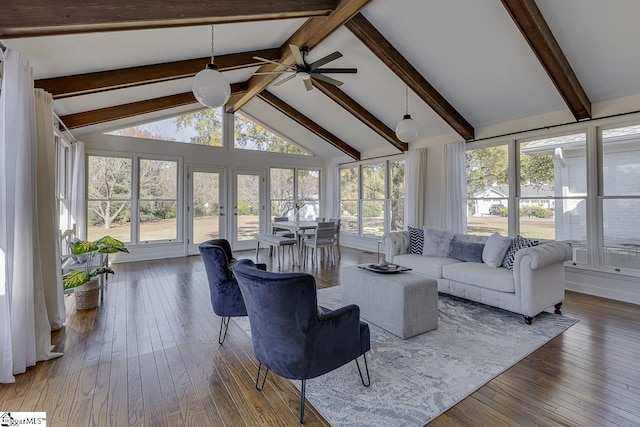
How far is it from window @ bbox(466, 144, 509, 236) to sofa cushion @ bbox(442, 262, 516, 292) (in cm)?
198

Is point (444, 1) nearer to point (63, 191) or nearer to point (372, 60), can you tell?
point (372, 60)

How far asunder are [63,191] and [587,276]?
8082 mm

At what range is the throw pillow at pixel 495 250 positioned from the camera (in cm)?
360

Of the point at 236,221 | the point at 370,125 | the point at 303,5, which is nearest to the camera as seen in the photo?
the point at 303,5

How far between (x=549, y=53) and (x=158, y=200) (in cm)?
710

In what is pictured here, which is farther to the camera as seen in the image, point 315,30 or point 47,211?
point 315,30

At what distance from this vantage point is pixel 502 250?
361cm

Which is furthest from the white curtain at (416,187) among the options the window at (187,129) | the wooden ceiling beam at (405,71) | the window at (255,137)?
the window at (187,129)

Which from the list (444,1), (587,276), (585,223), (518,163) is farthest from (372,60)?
(587,276)

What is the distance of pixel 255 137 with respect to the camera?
8008mm

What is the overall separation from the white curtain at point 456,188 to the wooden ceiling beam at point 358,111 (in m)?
1.25

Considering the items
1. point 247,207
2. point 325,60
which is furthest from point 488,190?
point 247,207

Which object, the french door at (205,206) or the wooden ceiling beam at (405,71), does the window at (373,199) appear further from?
the french door at (205,206)

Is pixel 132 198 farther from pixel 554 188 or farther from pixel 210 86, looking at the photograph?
pixel 554 188
